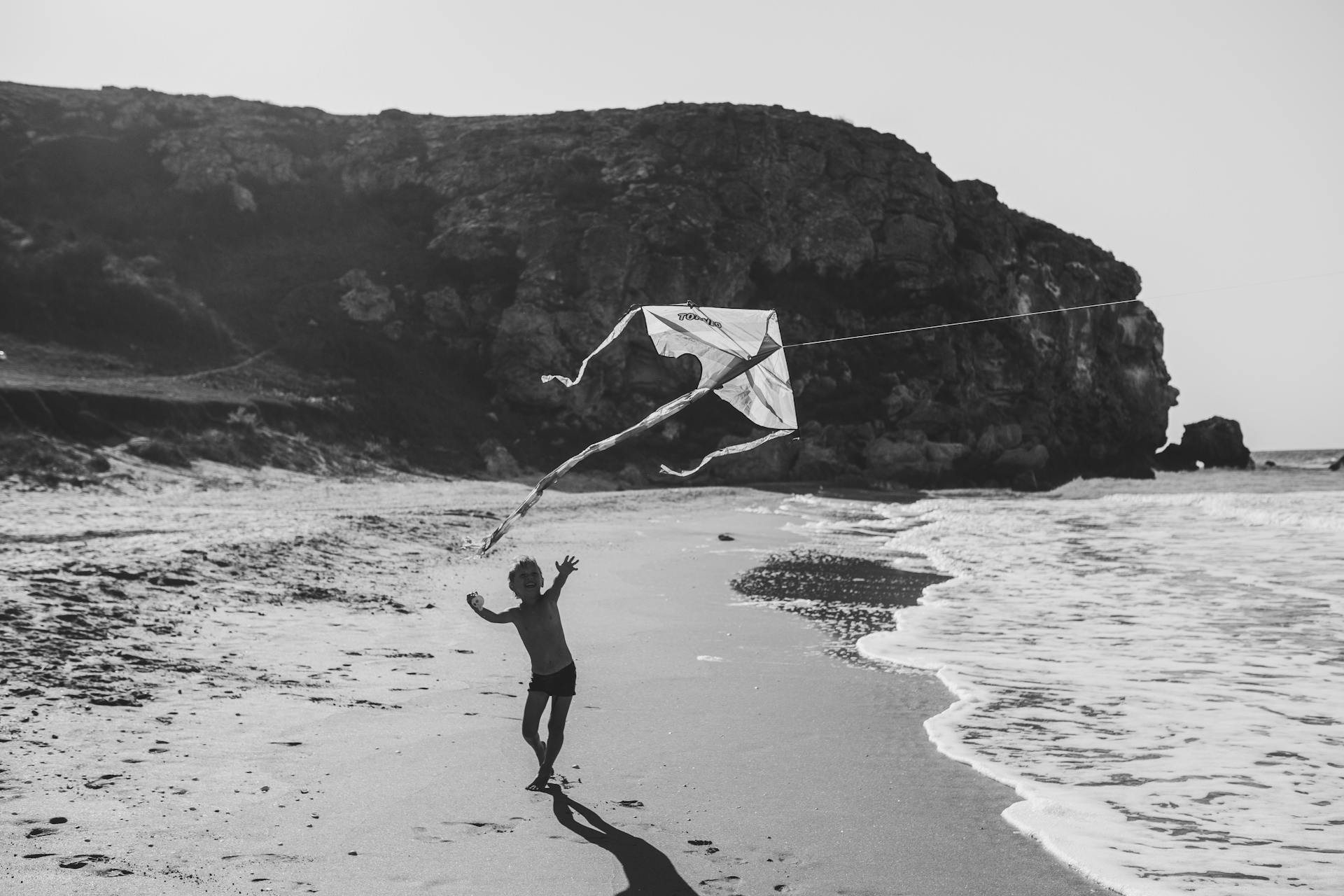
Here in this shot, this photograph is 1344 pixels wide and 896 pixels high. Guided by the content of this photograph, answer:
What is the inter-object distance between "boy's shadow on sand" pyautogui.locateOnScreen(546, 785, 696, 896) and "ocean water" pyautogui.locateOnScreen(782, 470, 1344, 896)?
77.3 inches

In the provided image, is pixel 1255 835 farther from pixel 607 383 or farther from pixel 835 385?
pixel 835 385

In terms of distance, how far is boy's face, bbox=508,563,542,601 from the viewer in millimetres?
5703

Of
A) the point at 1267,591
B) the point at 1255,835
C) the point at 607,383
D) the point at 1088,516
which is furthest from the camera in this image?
the point at 607,383

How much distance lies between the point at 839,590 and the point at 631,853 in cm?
956

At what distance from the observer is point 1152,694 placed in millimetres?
7781

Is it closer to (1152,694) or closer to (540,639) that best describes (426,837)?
(540,639)

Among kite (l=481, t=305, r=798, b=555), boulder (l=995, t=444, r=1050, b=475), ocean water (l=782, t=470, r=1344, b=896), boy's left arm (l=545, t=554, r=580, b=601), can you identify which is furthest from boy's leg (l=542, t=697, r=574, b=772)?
boulder (l=995, t=444, r=1050, b=475)

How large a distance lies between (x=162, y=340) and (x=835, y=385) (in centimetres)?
3051

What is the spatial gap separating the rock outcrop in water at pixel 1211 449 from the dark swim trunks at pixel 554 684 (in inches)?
2422

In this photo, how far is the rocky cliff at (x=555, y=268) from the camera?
129 feet

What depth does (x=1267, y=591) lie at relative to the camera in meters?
13.2

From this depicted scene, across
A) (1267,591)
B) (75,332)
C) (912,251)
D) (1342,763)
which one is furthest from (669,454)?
(1342,763)

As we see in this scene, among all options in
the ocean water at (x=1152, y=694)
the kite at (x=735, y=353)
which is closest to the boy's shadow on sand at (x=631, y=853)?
the ocean water at (x=1152, y=694)

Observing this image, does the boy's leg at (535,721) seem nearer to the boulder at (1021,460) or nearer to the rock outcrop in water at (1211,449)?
the boulder at (1021,460)
